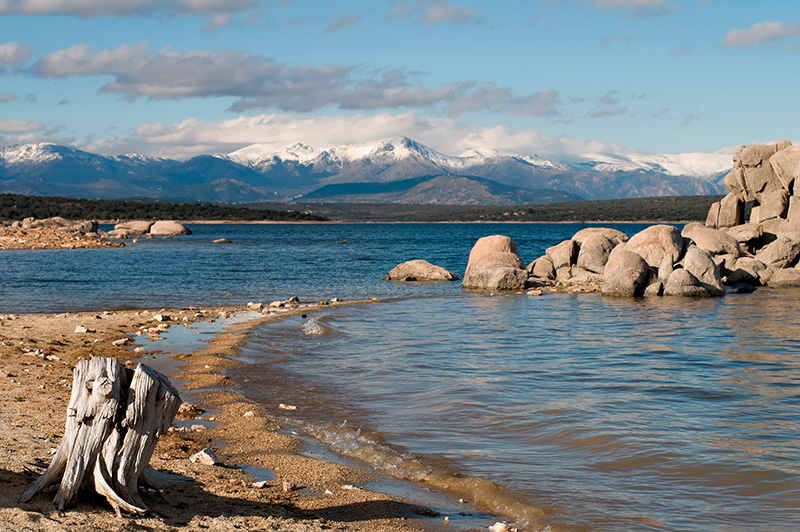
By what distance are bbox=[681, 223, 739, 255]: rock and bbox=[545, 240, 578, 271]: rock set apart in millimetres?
5826

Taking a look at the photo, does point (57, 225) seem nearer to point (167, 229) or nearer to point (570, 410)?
point (167, 229)

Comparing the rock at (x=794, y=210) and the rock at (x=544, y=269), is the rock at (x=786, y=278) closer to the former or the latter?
the rock at (x=794, y=210)

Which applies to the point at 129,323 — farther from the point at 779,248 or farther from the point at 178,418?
the point at 779,248

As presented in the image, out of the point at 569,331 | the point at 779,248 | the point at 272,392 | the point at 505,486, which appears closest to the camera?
the point at 505,486

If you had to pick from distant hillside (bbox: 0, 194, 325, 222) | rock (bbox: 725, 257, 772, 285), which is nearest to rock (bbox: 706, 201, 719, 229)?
rock (bbox: 725, 257, 772, 285)

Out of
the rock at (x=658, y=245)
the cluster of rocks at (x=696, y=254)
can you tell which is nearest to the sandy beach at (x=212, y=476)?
the cluster of rocks at (x=696, y=254)

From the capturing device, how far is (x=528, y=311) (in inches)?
1005

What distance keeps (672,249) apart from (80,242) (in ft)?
208

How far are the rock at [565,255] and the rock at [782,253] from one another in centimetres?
949

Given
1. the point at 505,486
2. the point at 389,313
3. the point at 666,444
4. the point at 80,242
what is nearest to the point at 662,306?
the point at 389,313

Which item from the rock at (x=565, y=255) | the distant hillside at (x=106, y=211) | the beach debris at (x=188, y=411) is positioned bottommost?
the beach debris at (x=188, y=411)

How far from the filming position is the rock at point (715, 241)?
35125mm

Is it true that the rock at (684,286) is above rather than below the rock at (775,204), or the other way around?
below

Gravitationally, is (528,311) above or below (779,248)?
below
